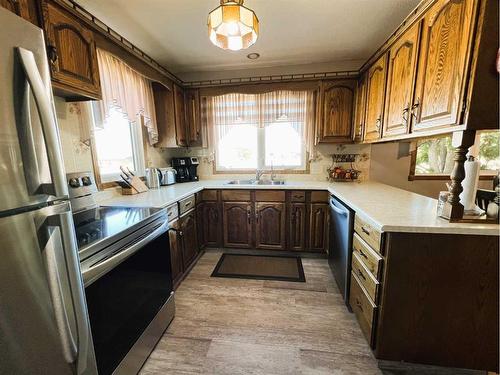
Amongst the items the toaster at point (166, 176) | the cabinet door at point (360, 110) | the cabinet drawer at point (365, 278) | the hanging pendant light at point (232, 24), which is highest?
the hanging pendant light at point (232, 24)

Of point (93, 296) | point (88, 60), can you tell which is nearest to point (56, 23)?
point (88, 60)

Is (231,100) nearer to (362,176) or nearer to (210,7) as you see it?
(210,7)

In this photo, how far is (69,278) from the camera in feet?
2.48

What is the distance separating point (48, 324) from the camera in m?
0.70

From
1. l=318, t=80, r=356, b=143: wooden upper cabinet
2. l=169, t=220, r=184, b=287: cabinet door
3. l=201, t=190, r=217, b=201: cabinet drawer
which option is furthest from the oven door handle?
l=318, t=80, r=356, b=143: wooden upper cabinet

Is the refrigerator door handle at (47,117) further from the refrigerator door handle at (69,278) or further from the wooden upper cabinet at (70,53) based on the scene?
the wooden upper cabinet at (70,53)

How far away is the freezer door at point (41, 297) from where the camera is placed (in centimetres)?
61

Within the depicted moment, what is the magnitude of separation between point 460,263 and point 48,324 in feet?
6.04

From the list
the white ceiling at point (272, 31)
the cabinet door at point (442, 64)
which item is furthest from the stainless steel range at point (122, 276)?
the cabinet door at point (442, 64)

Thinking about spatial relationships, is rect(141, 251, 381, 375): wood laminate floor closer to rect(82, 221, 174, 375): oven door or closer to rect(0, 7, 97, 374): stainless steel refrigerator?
rect(82, 221, 174, 375): oven door

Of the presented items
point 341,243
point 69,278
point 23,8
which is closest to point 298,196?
point 341,243

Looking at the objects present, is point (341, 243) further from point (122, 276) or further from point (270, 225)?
point (122, 276)

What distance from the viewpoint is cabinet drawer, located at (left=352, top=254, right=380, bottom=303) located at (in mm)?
1335

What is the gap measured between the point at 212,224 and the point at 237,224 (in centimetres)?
32
